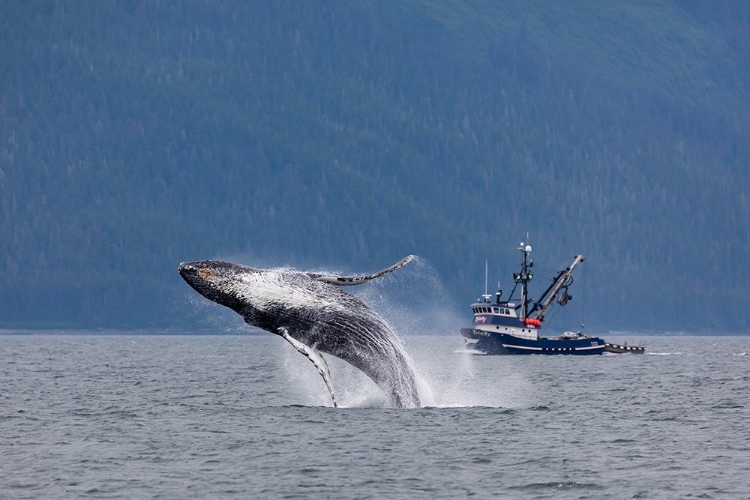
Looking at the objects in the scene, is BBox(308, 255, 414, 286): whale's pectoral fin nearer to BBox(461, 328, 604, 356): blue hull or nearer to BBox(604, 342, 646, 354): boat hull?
BBox(461, 328, 604, 356): blue hull

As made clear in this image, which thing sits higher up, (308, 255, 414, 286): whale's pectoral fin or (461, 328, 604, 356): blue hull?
(461, 328, 604, 356): blue hull

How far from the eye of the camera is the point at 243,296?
29750mm

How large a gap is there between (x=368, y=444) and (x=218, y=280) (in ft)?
18.5

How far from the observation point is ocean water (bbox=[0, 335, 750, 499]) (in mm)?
26859

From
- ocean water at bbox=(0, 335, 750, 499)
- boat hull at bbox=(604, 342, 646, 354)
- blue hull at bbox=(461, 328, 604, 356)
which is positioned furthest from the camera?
boat hull at bbox=(604, 342, 646, 354)

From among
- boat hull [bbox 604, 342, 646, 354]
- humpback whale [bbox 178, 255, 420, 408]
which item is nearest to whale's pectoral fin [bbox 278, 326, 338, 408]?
humpback whale [bbox 178, 255, 420, 408]

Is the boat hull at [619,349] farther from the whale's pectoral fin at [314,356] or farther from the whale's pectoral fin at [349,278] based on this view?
the whale's pectoral fin at [314,356]

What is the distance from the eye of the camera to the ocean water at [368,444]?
2686 cm

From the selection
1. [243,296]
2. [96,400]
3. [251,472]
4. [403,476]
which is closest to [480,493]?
[403,476]

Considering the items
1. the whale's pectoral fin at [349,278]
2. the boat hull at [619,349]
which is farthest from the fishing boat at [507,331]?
the whale's pectoral fin at [349,278]

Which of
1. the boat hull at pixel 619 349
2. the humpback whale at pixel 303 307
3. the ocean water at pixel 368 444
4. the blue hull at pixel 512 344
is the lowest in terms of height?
the ocean water at pixel 368 444

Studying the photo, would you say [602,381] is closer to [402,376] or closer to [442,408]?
[442,408]

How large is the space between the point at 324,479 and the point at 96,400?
2145 cm

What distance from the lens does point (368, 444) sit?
104ft
